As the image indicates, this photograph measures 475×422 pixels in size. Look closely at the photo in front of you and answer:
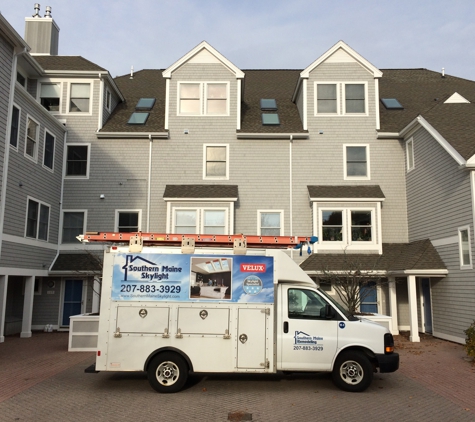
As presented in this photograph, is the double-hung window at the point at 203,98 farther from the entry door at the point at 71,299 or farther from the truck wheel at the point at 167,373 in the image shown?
the truck wheel at the point at 167,373

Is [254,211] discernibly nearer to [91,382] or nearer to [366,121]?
[366,121]

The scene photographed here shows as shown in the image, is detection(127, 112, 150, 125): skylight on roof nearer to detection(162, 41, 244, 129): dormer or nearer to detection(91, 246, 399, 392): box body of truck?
detection(162, 41, 244, 129): dormer

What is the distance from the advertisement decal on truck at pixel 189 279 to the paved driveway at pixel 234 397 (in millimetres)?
1748

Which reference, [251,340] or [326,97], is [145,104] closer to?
[326,97]

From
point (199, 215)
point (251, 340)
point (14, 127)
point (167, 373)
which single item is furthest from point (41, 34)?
point (251, 340)

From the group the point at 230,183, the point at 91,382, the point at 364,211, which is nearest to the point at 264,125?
the point at 230,183

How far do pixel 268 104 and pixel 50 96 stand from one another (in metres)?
9.83

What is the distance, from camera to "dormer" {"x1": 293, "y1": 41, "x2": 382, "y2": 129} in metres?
19.6

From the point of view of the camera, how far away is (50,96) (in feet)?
65.1

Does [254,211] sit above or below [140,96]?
below

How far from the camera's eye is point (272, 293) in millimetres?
8672

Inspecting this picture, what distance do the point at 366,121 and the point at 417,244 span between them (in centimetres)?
567

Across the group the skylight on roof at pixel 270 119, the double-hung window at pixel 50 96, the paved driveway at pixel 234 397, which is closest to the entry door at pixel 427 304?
the paved driveway at pixel 234 397

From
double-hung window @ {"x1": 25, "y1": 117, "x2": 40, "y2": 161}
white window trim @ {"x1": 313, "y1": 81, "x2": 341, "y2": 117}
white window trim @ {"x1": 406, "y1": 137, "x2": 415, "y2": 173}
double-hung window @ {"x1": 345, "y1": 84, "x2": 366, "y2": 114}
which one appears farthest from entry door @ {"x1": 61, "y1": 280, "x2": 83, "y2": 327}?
white window trim @ {"x1": 406, "y1": 137, "x2": 415, "y2": 173}
